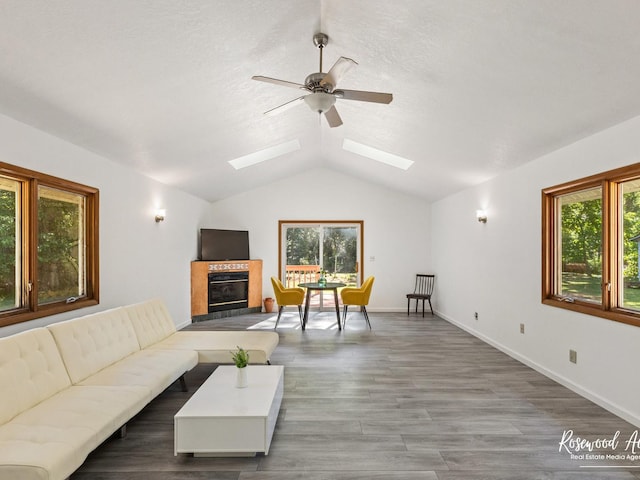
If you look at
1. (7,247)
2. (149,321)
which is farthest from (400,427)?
(7,247)

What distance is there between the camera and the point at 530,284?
4.46 metres

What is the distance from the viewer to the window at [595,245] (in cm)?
323

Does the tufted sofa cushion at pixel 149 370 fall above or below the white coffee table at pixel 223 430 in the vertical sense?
above

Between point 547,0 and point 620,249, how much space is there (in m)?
2.38

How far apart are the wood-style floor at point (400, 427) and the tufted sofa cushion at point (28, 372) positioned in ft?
1.72

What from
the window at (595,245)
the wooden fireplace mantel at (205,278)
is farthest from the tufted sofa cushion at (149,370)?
the window at (595,245)

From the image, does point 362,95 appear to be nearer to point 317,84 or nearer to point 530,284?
point 317,84

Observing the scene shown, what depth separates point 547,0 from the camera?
2070 millimetres

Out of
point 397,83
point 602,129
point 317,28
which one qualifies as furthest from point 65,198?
point 602,129

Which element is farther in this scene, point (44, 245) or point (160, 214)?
point (160, 214)

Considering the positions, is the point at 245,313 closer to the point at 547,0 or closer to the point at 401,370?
the point at 401,370

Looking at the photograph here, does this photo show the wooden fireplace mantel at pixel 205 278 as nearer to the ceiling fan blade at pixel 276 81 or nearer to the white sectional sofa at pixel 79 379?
the white sectional sofa at pixel 79 379

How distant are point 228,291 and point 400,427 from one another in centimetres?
520

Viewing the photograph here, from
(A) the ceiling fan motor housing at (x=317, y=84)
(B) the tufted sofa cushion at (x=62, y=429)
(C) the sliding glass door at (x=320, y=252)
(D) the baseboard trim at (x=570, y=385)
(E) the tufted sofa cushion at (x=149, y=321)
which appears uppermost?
(A) the ceiling fan motor housing at (x=317, y=84)
